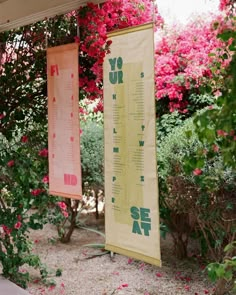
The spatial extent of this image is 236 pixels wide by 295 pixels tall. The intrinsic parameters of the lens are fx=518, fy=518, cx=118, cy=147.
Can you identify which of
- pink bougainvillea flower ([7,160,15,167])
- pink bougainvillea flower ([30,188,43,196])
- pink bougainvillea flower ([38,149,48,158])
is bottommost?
pink bougainvillea flower ([30,188,43,196])

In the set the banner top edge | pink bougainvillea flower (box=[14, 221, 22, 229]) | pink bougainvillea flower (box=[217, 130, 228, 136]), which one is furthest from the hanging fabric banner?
pink bougainvillea flower (box=[217, 130, 228, 136])

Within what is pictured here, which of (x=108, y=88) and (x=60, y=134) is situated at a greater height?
(x=108, y=88)

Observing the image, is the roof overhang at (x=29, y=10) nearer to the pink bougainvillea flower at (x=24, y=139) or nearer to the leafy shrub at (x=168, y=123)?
the pink bougainvillea flower at (x=24, y=139)

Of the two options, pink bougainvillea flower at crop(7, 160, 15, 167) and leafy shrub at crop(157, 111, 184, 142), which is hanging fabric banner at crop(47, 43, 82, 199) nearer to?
pink bougainvillea flower at crop(7, 160, 15, 167)

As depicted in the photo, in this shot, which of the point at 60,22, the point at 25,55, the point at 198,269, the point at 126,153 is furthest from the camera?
the point at 198,269

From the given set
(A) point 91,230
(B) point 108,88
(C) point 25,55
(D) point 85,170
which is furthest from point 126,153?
(A) point 91,230

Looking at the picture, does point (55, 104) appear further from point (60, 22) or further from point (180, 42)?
point (180, 42)

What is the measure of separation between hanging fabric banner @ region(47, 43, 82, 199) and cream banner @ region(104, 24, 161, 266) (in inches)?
8.6

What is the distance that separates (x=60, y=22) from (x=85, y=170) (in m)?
2.14

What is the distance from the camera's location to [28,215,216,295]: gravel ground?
14.1 feet

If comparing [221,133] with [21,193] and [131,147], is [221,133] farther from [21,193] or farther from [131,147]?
[21,193]

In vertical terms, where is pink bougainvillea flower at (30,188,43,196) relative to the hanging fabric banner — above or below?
below

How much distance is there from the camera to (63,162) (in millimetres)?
3387

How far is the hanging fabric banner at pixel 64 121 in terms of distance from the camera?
3236 mm
